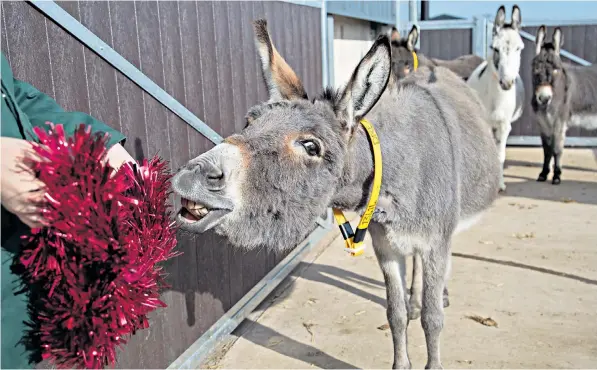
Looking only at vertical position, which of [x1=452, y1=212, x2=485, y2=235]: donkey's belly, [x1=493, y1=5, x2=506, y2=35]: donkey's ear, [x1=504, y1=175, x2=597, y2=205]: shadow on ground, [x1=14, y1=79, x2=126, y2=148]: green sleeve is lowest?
[x1=504, y1=175, x2=597, y2=205]: shadow on ground

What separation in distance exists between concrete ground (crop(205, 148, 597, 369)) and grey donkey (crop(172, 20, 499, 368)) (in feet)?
1.86

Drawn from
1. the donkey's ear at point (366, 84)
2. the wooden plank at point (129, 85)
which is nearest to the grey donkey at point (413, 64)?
the donkey's ear at point (366, 84)

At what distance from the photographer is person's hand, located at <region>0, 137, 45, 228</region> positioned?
4.46 ft

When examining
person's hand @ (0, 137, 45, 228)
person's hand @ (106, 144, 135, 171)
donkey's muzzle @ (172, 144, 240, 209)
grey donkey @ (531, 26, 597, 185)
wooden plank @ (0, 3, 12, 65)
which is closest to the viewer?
person's hand @ (0, 137, 45, 228)

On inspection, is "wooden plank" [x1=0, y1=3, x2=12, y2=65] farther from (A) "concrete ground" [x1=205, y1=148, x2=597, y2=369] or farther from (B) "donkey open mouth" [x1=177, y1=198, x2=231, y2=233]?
(A) "concrete ground" [x1=205, y1=148, x2=597, y2=369]

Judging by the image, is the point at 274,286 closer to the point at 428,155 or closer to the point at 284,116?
the point at 428,155

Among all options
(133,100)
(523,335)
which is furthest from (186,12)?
(523,335)

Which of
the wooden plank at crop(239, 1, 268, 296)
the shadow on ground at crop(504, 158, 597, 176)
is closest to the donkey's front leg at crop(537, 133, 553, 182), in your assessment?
the shadow on ground at crop(504, 158, 597, 176)

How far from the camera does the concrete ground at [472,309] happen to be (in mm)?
3783

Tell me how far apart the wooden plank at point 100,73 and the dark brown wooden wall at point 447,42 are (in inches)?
412

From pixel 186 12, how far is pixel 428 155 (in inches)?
69.0

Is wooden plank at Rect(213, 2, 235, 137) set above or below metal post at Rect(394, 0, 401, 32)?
below

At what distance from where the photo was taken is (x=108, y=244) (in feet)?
4.76

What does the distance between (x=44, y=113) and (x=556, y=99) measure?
8.39 m
